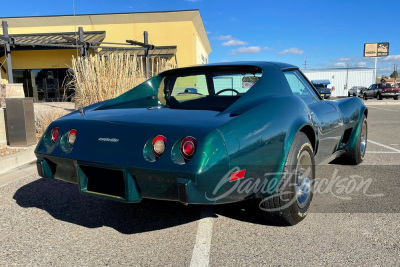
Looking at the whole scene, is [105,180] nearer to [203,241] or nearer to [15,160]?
[203,241]

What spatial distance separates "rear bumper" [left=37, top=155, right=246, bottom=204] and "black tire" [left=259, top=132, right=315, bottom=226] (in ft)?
1.15

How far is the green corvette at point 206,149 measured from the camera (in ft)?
7.01

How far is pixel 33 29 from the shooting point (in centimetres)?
2333

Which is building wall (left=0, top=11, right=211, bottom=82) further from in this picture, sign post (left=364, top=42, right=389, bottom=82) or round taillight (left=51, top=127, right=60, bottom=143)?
sign post (left=364, top=42, right=389, bottom=82)

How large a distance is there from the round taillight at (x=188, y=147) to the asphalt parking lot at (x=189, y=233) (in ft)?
2.38

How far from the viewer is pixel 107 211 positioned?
10.5ft

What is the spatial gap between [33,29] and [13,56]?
2.38 m

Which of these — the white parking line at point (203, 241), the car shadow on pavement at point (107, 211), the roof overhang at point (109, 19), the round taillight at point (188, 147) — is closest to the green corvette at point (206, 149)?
the round taillight at point (188, 147)

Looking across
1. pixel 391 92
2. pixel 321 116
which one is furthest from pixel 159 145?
pixel 391 92

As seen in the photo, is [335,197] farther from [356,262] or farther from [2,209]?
[2,209]

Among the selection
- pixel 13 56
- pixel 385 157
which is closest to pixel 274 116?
pixel 385 157

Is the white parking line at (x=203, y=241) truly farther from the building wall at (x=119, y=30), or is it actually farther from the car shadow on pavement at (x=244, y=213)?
the building wall at (x=119, y=30)

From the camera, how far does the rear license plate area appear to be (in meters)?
2.37

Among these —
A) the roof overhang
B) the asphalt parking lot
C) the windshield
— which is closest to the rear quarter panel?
the asphalt parking lot
